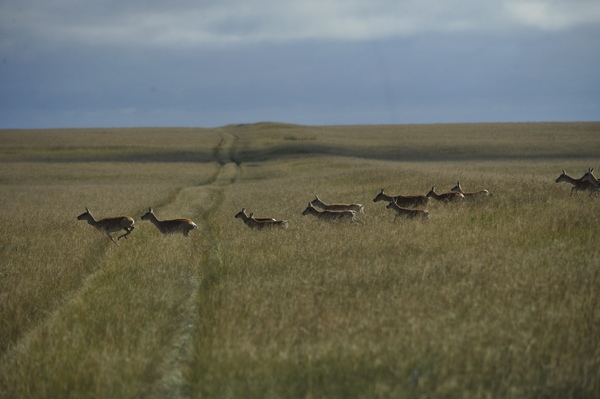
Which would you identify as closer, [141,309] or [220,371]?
[220,371]

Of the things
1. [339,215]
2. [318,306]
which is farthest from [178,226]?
[318,306]

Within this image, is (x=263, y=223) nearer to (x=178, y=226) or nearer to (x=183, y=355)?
(x=178, y=226)

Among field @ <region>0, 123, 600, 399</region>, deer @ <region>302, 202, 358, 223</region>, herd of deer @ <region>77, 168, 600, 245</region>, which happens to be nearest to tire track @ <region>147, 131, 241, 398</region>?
field @ <region>0, 123, 600, 399</region>

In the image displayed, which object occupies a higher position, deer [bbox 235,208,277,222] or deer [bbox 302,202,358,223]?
deer [bbox 302,202,358,223]

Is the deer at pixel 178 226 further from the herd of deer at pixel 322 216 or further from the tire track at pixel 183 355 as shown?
the tire track at pixel 183 355

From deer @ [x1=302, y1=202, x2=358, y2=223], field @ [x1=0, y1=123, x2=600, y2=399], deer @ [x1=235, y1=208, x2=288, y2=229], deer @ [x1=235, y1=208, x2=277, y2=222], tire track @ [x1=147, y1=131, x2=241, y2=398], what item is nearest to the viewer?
field @ [x1=0, y1=123, x2=600, y2=399]

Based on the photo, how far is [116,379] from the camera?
7477mm

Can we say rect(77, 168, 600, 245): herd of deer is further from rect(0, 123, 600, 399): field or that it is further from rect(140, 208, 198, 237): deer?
rect(0, 123, 600, 399): field

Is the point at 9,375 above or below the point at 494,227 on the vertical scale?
below

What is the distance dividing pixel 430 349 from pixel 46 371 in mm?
4395

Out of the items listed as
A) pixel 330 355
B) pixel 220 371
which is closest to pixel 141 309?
pixel 220 371

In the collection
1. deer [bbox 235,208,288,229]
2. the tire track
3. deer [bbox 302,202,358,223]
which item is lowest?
the tire track

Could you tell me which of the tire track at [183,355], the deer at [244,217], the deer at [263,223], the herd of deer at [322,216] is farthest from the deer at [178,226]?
the deer at [244,217]

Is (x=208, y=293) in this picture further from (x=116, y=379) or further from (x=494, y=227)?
(x=494, y=227)
